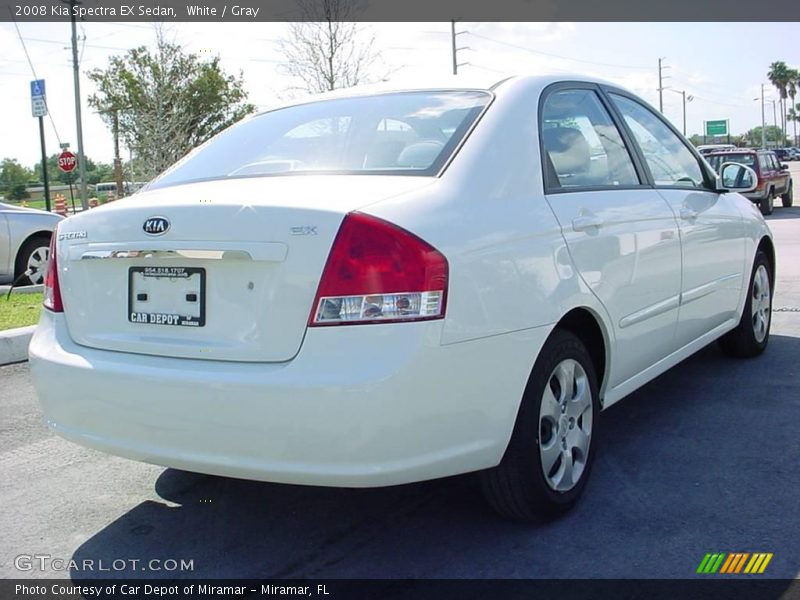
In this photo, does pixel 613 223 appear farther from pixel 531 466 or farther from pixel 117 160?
pixel 117 160

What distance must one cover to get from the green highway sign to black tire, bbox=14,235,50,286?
98456 millimetres

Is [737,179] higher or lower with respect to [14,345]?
higher

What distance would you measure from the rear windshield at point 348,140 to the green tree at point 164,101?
22.9 m

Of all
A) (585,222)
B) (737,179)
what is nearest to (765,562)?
(585,222)

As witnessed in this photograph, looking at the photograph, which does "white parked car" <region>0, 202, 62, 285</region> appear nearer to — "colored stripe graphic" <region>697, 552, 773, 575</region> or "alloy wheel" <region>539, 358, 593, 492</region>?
"alloy wheel" <region>539, 358, 593, 492</region>

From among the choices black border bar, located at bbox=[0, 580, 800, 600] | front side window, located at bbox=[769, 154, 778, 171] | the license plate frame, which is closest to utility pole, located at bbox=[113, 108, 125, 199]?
front side window, located at bbox=[769, 154, 778, 171]

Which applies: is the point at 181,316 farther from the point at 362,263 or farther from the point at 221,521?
the point at 221,521

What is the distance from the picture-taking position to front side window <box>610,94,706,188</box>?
4179mm

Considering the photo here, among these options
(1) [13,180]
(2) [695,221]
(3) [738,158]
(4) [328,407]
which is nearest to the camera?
→ (4) [328,407]

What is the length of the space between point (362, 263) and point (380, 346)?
10.1 inches

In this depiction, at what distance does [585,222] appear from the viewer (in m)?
3.28

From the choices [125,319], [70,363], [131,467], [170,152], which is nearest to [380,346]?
[125,319]

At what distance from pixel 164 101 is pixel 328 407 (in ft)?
85.7

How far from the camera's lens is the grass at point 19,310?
704 cm
